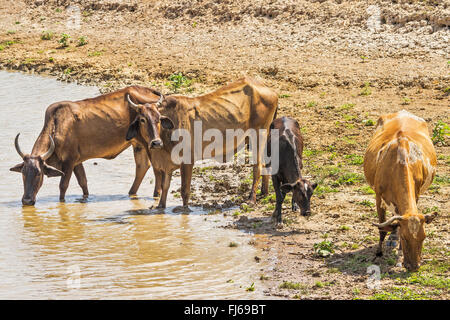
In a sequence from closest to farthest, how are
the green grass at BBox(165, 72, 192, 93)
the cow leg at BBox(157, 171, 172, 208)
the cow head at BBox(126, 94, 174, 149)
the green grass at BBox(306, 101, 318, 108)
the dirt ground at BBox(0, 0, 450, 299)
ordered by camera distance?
the dirt ground at BBox(0, 0, 450, 299), the cow head at BBox(126, 94, 174, 149), the cow leg at BBox(157, 171, 172, 208), the green grass at BBox(306, 101, 318, 108), the green grass at BBox(165, 72, 192, 93)

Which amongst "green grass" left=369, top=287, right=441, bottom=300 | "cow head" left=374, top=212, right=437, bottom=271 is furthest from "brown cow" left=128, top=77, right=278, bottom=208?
"green grass" left=369, top=287, right=441, bottom=300

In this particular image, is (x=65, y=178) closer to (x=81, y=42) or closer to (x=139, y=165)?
(x=139, y=165)

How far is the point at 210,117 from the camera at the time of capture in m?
11.9

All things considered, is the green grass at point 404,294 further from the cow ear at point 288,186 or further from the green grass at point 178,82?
the green grass at point 178,82

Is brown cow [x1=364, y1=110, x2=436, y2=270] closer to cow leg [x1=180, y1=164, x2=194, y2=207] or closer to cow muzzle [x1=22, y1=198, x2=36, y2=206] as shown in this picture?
cow leg [x1=180, y1=164, x2=194, y2=207]

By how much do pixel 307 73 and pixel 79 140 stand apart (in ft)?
24.0

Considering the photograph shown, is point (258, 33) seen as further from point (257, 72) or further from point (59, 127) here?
point (59, 127)

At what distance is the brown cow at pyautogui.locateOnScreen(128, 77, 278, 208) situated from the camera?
11578 millimetres

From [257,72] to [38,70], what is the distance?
752 centimetres

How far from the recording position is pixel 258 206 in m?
11.5

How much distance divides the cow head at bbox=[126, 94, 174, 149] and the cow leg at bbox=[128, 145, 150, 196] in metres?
0.80

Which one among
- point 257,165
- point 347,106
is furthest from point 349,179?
point 347,106

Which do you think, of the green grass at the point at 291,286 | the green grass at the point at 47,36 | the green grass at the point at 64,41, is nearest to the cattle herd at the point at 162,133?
the green grass at the point at 291,286

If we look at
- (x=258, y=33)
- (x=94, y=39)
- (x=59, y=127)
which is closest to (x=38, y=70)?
(x=94, y=39)
